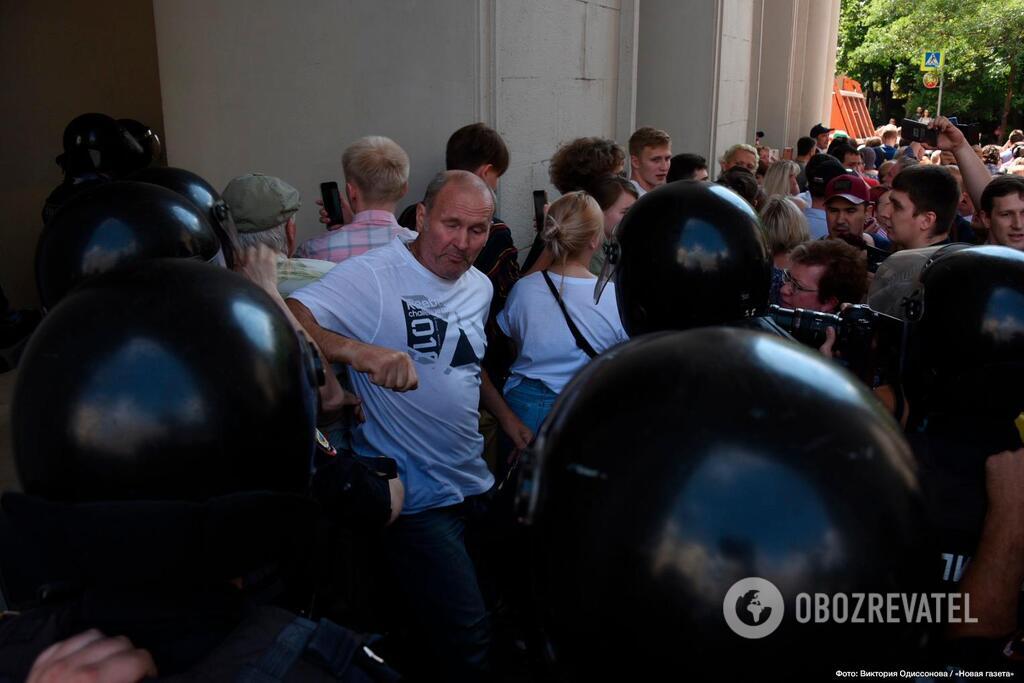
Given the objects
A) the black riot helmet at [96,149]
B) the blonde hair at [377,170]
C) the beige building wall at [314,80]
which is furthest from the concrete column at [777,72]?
the blonde hair at [377,170]

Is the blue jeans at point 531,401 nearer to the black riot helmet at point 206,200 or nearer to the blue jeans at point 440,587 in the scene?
the blue jeans at point 440,587

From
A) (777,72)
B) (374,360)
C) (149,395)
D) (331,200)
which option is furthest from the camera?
(777,72)

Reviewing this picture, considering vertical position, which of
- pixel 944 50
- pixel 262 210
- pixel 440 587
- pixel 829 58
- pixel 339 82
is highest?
pixel 944 50

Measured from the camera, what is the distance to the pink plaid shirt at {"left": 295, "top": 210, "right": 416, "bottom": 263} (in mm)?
3549

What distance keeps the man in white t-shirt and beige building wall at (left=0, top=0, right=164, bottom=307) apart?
233 inches

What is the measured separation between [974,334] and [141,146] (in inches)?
197

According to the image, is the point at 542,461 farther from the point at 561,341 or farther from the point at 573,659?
the point at 561,341

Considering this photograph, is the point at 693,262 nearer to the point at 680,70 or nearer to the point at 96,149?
the point at 96,149

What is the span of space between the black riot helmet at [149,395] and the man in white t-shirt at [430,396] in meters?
1.33

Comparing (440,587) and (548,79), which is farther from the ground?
(548,79)

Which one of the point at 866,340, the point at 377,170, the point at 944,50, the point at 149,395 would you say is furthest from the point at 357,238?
the point at 944,50

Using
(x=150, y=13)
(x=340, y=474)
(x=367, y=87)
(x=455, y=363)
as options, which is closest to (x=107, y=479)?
(x=340, y=474)

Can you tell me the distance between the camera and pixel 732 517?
0.98 meters

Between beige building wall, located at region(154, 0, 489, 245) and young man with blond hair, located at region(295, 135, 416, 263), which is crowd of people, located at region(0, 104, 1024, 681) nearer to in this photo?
young man with blond hair, located at region(295, 135, 416, 263)
